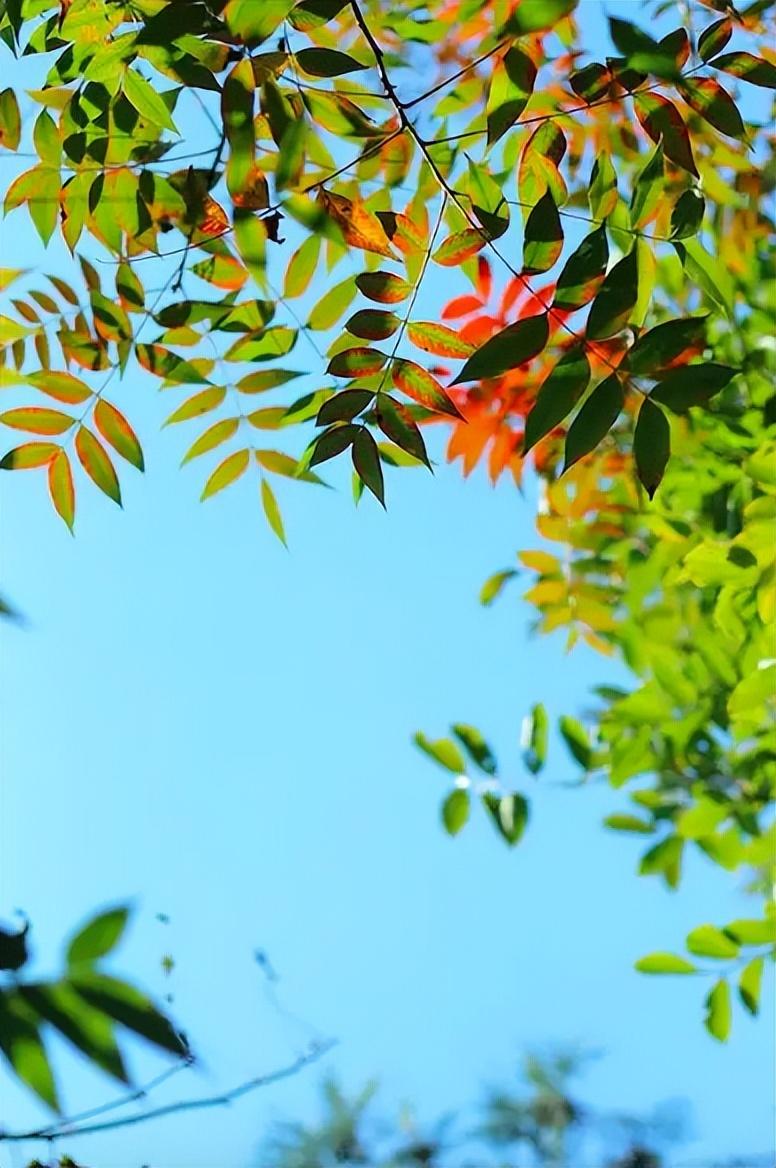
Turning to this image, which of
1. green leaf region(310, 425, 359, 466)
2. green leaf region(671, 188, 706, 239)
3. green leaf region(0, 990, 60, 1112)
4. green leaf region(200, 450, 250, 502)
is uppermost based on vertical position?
green leaf region(200, 450, 250, 502)

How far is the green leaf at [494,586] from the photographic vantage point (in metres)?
1.58

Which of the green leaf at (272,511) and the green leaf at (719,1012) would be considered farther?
the green leaf at (719,1012)

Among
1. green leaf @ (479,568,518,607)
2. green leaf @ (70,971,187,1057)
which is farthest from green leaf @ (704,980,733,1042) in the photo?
green leaf @ (70,971,187,1057)

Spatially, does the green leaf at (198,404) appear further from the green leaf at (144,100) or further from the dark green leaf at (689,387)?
the dark green leaf at (689,387)

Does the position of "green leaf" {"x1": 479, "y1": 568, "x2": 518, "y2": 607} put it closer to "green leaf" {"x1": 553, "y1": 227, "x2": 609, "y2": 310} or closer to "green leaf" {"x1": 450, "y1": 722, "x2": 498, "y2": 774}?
"green leaf" {"x1": 450, "y1": 722, "x2": 498, "y2": 774}

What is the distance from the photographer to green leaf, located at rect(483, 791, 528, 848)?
145cm

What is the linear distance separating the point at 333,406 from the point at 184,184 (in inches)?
9.1

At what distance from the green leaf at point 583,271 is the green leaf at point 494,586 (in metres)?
0.98

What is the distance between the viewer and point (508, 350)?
1.92ft

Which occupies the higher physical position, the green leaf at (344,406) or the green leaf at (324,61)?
the green leaf at (324,61)

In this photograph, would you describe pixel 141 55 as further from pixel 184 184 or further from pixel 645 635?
pixel 645 635

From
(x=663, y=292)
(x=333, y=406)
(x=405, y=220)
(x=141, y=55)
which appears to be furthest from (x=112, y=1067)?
(x=663, y=292)

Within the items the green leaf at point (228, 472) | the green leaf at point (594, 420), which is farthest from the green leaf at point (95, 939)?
the green leaf at point (228, 472)

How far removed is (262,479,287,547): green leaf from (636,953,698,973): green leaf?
0.65 meters
